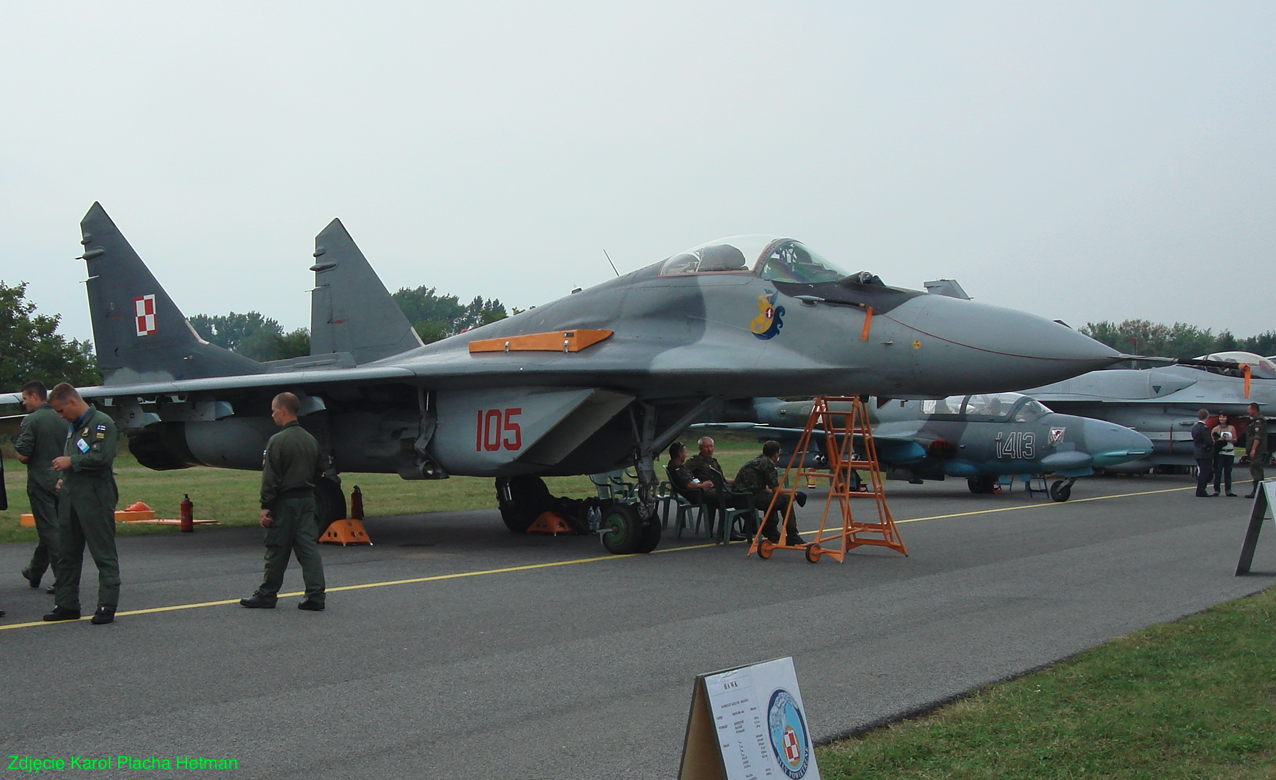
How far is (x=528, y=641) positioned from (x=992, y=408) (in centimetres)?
1436

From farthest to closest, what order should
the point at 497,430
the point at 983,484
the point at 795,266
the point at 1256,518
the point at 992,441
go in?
the point at 983,484 → the point at 992,441 → the point at 497,430 → the point at 795,266 → the point at 1256,518

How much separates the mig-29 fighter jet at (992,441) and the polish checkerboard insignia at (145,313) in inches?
457

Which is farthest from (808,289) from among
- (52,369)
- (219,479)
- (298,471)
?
(52,369)

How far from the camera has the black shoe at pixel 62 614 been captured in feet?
23.0

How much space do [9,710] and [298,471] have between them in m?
2.94

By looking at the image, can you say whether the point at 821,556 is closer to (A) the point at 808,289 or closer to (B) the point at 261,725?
(A) the point at 808,289

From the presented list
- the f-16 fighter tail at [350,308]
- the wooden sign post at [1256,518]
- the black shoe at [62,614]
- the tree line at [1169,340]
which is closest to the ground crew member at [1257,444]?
the wooden sign post at [1256,518]

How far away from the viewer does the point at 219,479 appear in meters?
27.1

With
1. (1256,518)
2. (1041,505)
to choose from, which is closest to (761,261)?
(1256,518)

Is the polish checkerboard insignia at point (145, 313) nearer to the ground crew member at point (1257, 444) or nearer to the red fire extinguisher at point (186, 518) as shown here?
the red fire extinguisher at point (186, 518)

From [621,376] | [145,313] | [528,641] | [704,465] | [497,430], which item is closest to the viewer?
[528,641]

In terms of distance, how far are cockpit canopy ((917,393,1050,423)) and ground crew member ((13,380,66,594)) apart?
14315 mm

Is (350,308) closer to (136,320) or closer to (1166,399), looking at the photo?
(136,320)

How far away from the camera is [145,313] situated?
1488 cm
